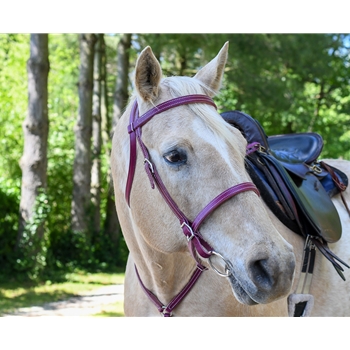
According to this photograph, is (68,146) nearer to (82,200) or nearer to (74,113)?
(82,200)

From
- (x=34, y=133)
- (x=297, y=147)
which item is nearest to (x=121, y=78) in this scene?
(x=34, y=133)

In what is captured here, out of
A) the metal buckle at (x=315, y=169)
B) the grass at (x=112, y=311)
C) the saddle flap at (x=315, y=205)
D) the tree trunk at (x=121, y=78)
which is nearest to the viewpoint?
the saddle flap at (x=315, y=205)

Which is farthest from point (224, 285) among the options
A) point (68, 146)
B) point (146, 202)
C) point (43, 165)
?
point (68, 146)

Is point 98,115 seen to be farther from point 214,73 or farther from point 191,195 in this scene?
point 191,195

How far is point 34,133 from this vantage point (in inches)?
395

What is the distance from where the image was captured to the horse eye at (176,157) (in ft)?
6.93

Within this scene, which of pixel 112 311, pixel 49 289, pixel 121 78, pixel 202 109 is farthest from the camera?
pixel 121 78

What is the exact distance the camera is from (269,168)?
2.94 m

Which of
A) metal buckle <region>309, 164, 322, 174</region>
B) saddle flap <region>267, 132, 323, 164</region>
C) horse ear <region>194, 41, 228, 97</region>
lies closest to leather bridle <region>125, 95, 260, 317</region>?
horse ear <region>194, 41, 228, 97</region>

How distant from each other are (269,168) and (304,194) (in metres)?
0.31

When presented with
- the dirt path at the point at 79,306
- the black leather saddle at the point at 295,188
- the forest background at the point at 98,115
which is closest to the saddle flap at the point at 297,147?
the black leather saddle at the point at 295,188

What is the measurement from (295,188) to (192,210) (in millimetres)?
1070

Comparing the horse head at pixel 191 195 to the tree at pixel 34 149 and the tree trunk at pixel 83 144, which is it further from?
the tree trunk at pixel 83 144

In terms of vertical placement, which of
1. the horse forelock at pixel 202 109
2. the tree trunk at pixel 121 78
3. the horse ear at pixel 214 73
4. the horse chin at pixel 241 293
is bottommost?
the horse chin at pixel 241 293
